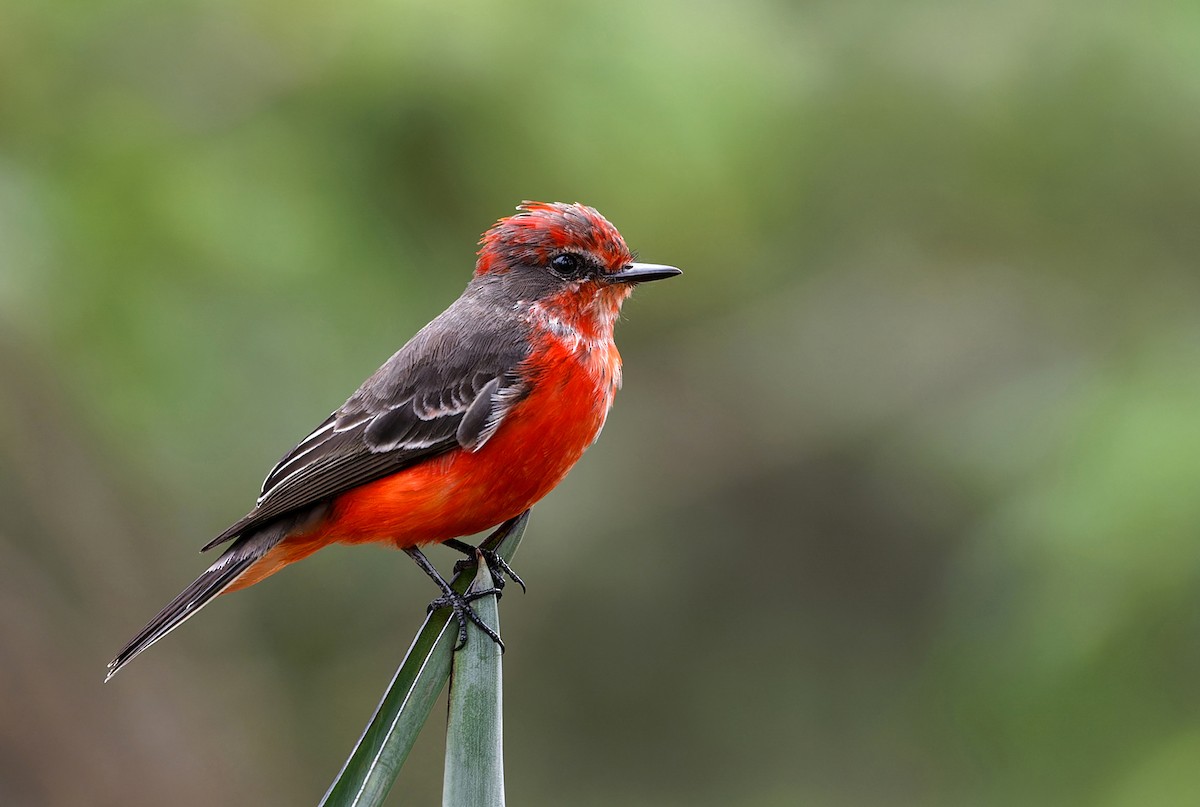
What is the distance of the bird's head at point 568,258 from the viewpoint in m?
4.53

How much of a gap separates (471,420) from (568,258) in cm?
77

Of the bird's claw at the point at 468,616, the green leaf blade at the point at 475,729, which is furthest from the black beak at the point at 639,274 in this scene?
the green leaf blade at the point at 475,729

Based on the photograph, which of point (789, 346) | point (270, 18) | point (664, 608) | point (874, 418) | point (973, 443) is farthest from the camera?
point (664, 608)

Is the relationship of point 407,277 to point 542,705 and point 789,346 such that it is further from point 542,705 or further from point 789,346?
point 542,705

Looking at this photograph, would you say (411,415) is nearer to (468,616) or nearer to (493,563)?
(493,563)

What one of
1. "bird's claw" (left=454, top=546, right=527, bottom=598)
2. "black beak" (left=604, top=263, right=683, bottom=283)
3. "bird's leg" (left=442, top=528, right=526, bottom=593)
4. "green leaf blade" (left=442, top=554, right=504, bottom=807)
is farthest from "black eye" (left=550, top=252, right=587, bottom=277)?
"green leaf blade" (left=442, top=554, right=504, bottom=807)

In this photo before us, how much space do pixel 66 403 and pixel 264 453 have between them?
713mm

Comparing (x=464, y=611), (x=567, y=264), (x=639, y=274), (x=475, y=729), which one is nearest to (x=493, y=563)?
(x=464, y=611)

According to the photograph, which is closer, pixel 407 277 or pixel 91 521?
pixel 407 277

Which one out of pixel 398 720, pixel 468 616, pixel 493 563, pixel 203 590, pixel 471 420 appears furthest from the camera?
pixel 471 420

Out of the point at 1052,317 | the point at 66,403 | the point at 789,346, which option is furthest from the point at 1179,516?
the point at 66,403

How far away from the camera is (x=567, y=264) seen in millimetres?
4605

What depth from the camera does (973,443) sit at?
16.1ft

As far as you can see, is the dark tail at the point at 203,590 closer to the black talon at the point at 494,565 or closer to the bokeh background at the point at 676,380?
the bokeh background at the point at 676,380
